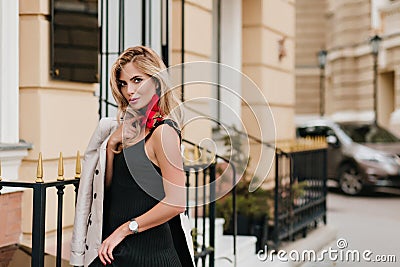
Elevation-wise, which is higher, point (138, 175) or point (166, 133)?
point (166, 133)

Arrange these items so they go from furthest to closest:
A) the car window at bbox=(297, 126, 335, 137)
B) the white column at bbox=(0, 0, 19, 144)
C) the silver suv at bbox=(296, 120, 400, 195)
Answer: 1. the car window at bbox=(297, 126, 335, 137)
2. the silver suv at bbox=(296, 120, 400, 195)
3. the white column at bbox=(0, 0, 19, 144)

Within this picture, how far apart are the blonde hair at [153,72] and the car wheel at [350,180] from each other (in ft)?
41.6

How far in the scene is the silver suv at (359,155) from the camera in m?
15.2

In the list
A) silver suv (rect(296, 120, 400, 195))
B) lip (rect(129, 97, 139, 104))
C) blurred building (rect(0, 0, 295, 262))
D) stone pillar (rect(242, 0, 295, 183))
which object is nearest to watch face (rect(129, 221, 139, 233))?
lip (rect(129, 97, 139, 104))

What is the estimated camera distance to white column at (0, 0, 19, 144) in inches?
197

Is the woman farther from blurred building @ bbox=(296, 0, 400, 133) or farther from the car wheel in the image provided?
blurred building @ bbox=(296, 0, 400, 133)

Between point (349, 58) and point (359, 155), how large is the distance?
14653 millimetres

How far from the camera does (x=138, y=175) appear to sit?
3316 mm

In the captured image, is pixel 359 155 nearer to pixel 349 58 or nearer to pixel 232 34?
pixel 232 34

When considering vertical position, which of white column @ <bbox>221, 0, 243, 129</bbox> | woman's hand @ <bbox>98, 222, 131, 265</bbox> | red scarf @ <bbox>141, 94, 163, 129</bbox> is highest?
white column @ <bbox>221, 0, 243, 129</bbox>

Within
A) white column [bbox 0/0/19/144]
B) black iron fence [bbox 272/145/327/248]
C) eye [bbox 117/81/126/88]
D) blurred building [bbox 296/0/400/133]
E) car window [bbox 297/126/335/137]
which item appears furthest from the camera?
blurred building [bbox 296/0/400/133]

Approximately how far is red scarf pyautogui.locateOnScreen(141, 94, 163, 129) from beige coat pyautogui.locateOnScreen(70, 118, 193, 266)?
0.24 meters

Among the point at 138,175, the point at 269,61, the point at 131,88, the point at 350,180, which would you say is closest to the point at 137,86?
the point at 131,88

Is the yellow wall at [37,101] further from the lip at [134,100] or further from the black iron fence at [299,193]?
the black iron fence at [299,193]
